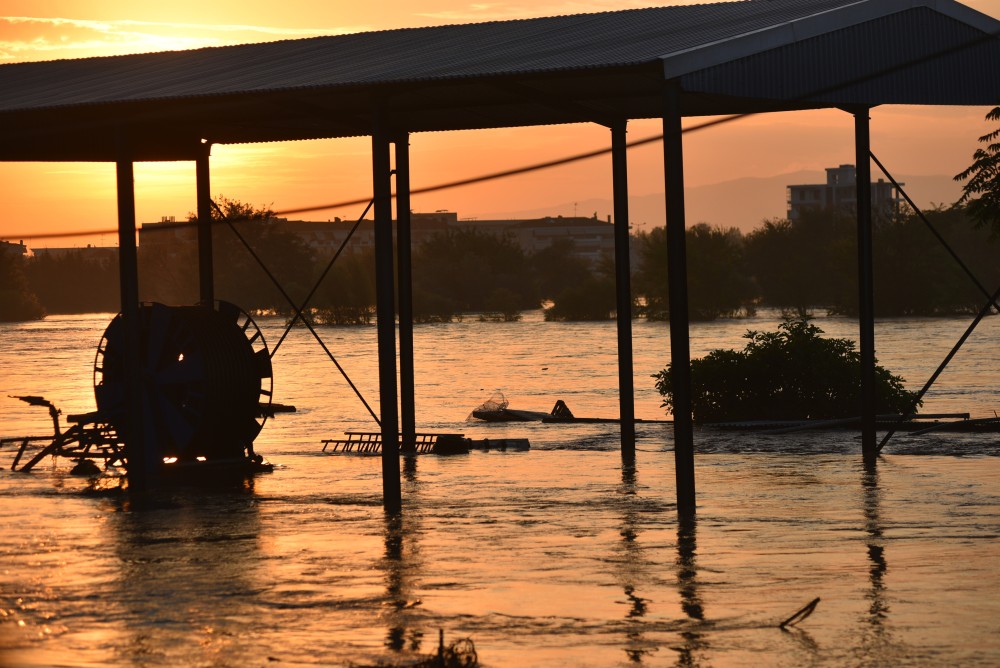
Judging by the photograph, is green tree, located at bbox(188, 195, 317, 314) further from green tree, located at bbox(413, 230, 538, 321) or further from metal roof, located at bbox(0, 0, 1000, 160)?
metal roof, located at bbox(0, 0, 1000, 160)

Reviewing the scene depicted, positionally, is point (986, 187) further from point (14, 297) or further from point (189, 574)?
point (14, 297)

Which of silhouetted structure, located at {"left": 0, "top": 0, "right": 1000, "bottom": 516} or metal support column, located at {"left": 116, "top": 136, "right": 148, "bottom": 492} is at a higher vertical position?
silhouetted structure, located at {"left": 0, "top": 0, "right": 1000, "bottom": 516}

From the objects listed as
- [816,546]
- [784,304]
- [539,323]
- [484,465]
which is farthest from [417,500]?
[784,304]

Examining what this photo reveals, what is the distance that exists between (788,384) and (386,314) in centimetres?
1330

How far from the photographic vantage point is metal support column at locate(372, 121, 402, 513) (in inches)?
749

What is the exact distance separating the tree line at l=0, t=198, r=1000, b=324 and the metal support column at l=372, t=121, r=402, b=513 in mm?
115014

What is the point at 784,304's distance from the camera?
550 ft

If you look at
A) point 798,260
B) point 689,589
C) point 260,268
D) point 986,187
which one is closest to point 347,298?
point 260,268

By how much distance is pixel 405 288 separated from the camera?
26.1m

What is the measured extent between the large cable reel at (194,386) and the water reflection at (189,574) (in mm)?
1558

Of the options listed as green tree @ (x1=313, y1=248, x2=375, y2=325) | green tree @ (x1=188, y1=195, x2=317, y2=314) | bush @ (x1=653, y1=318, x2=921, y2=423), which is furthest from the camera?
Result: green tree @ (x1=188, y1=195, x2=317, y2=314)

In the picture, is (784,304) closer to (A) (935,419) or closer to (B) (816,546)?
(A) (935,419)

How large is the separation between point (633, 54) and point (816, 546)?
537 cm

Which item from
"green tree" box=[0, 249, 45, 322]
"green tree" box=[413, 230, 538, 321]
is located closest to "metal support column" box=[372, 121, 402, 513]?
"green tree" box=[413, 230, 538, 321]
